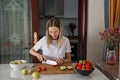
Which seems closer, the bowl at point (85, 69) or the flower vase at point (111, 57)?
the bowl at point (85, 69)

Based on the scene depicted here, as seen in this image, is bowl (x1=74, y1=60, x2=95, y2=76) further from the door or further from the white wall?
the door

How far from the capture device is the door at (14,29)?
9.97ft

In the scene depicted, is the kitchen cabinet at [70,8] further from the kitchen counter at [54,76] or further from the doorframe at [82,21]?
the kitchen counter at [54,76]

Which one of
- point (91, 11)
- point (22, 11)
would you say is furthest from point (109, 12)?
point (22, 11)

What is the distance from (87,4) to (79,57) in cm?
88

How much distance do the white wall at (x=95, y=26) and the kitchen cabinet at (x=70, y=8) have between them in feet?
5.37

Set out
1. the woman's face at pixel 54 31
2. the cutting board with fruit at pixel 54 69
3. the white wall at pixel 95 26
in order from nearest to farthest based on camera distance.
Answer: the cutting board with fruit at pixel 54 69 < the woman's face at pixel 54 31 < the white wall at pixel 95 26

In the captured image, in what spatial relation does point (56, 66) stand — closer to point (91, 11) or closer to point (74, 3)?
point (91, 11)

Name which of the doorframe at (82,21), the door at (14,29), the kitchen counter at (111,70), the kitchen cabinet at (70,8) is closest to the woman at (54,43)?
the kitchen counter at (111,70)

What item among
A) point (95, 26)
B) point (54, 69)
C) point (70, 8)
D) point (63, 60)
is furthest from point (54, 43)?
point (70, 8)

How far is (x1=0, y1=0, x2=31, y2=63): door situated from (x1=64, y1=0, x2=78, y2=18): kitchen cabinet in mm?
1665

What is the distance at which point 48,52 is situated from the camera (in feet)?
8.07

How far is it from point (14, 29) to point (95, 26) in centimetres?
130

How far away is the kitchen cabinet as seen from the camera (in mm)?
4562
